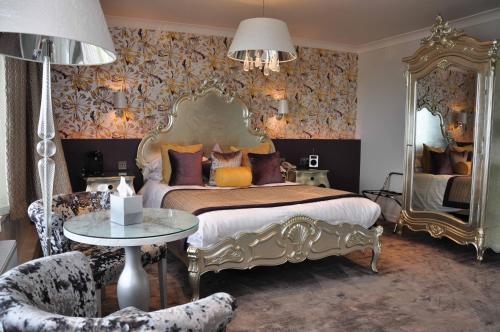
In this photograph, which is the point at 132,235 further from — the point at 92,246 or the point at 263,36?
the point at 263,36

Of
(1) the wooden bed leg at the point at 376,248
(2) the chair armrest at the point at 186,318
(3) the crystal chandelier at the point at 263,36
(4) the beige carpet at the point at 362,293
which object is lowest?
(4) the beige carpet at the point at 362,293

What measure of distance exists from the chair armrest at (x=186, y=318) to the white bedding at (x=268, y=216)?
1.89m

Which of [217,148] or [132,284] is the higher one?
[217,148]

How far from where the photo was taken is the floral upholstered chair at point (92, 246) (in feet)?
7.51

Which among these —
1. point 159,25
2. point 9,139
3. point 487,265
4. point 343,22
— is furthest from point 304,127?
point 9,139

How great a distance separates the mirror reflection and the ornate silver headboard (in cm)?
205

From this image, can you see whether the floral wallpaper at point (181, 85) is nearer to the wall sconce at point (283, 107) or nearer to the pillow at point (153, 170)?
the wall sconce at point (283, 107)

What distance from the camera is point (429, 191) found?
4586mm

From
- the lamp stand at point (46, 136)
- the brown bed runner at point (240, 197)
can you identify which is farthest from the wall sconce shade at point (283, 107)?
the lamp stand at point (46, 136)

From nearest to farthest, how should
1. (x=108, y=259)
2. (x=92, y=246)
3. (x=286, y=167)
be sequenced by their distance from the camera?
(x=108, y=259) → (x=92, y=246) → (x=286, y=167)

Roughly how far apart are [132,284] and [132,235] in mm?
372

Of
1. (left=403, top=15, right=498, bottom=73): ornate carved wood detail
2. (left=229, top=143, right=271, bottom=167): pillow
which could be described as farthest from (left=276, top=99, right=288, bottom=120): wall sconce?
(left=403, top=15, right=498, bottom=73): ornate carved wood detail

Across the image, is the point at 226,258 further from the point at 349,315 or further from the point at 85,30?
the point at 85,30

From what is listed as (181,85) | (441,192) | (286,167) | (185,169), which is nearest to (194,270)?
(185,169)
